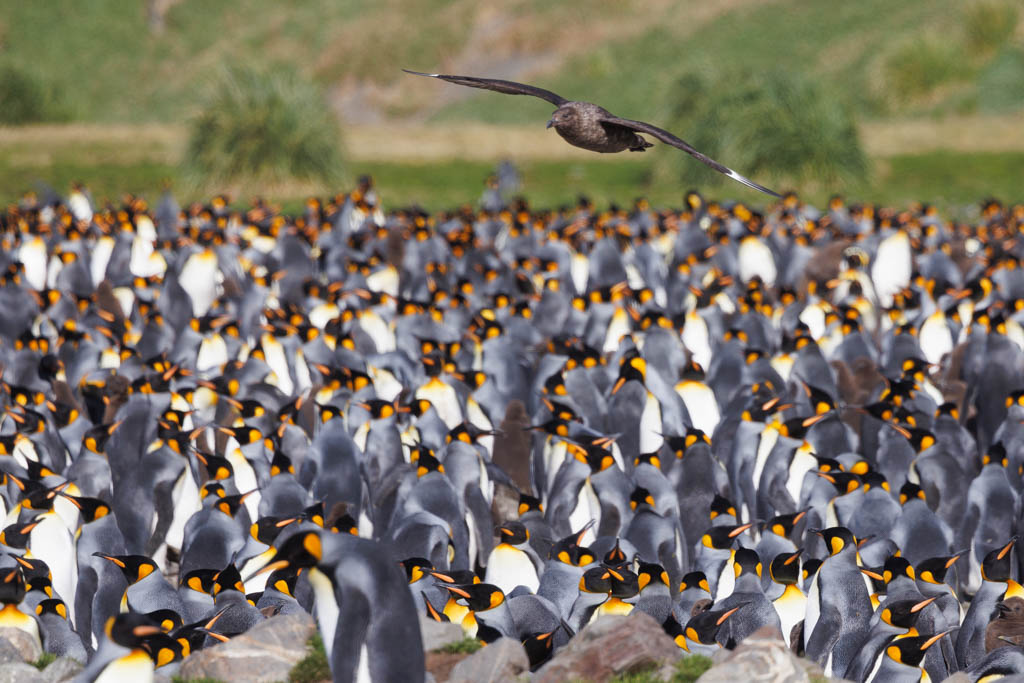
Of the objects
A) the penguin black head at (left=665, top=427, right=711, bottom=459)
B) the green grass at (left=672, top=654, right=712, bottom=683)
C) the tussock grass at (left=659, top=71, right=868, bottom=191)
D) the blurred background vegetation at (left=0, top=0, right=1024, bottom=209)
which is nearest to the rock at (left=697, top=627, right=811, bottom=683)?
the green grass at (left=672, top=654, right=712, bottom=683)

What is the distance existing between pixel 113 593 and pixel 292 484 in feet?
3.94

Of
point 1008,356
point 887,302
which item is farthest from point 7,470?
point 887,302

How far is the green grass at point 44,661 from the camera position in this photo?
4777 millimetres

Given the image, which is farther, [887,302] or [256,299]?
[887,302]

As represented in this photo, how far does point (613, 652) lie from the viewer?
4.39 meters

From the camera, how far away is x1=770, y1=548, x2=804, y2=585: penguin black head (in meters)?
5.55

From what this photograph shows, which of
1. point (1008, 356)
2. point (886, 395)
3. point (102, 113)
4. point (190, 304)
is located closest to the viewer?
point (886, 395)

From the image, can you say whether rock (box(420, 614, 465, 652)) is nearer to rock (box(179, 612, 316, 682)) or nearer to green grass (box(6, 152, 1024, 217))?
rock (box(179, 612, 316, 682))

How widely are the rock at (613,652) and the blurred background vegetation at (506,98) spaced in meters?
16.3

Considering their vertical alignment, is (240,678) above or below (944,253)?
below

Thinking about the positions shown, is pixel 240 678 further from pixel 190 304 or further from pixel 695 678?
pixel 190 304

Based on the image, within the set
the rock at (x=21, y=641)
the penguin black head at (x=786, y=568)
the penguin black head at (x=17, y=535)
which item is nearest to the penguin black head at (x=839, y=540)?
the penguin black head at (x=786, y=568)

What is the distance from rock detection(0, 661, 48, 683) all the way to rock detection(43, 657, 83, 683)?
0.04 metres

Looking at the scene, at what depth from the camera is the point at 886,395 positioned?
7.73 meters
